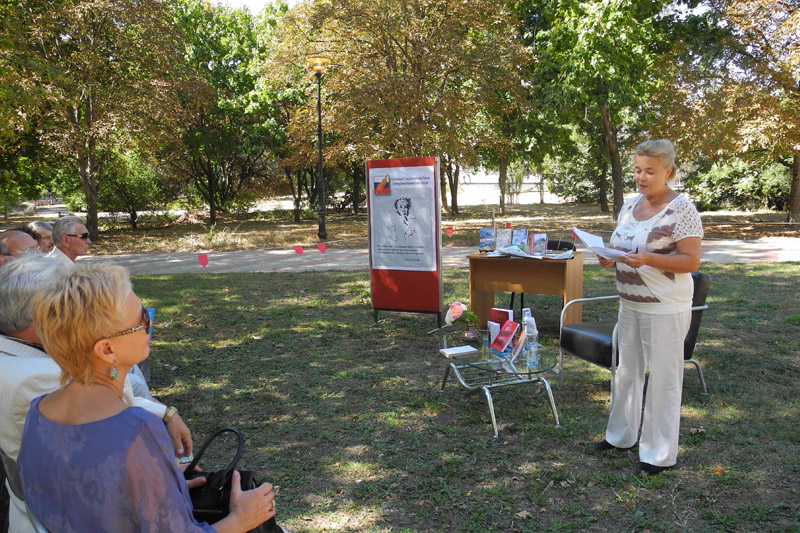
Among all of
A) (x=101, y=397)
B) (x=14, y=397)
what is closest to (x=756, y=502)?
(x=101, y=397)

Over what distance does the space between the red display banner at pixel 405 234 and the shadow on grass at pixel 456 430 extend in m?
0.45

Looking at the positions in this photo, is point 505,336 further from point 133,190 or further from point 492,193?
point 492,193

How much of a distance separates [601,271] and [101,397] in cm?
1031

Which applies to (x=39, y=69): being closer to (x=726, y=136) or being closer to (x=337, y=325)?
(x=337, y=325)

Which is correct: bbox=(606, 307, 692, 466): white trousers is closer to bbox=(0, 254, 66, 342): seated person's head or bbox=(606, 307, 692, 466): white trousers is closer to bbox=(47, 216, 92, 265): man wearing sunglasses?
bbox=(0, 254, 66, 342): seated person's head

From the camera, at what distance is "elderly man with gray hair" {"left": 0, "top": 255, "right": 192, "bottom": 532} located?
6.56 feet

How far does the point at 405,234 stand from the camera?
6926 mm

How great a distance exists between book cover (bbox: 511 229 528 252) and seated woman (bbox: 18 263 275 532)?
17.3 feet

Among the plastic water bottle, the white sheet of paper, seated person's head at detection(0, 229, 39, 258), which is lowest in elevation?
the plastic water bottle

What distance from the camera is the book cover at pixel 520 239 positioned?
21.2 feet

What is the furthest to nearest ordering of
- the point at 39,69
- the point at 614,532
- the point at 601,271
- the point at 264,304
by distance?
the point at 601,271
the point at 264,304
the point at 39,69
the point at 614,532

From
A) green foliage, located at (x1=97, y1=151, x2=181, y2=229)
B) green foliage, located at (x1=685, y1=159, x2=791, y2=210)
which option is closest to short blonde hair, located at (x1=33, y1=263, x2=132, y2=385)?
green foliage, located at (x1=685, y1=159, x2=791, y2=210)

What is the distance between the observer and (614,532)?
2.99 m

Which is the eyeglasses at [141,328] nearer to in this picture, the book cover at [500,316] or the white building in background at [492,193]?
the book cover at [500,316]
